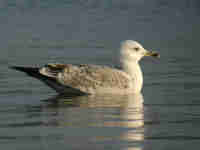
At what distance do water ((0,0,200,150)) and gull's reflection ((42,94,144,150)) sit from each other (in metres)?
0.01

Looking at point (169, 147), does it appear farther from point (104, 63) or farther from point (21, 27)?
point (21, 27)

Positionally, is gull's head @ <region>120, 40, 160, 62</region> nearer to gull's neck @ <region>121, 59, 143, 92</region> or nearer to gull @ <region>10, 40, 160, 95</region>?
gull's neck @ <region>121, 59, 143, 92</region>

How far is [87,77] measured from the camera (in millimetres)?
16156

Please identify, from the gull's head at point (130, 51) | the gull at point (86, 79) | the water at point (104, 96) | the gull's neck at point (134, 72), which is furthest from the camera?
the gull's head at point (130, 51)

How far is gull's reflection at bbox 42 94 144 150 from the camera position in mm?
10742

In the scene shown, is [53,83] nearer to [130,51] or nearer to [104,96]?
[104,96]

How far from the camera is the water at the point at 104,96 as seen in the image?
10.7 metres

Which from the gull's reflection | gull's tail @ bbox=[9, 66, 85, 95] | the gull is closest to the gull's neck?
the gull

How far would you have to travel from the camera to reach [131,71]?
650 inches

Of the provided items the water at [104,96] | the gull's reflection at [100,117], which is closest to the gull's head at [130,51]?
the water at [104,96]

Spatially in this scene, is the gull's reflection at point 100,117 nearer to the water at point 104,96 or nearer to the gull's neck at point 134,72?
the water at point 104,96

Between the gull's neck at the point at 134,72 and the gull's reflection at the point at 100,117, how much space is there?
369 millimetres

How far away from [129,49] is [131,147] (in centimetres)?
700

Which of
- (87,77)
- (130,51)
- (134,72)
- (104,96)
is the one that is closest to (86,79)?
(87,77)
